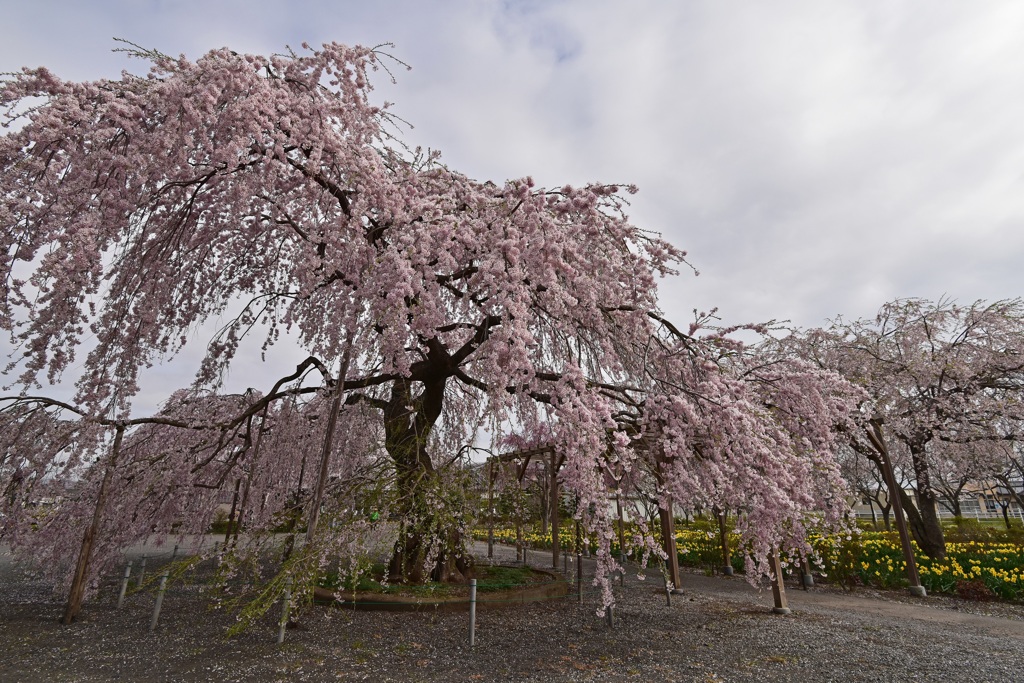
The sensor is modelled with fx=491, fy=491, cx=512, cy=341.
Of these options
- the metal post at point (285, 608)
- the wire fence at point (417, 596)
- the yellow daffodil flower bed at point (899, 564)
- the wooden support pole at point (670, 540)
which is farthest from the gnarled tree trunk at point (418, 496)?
the wooden support pole at point (670, 540)

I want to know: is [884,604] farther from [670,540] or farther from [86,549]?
[86,549]

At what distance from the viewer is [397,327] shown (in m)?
5.08

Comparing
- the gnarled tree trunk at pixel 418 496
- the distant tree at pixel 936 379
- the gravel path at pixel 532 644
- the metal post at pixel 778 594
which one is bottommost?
the gravel path at pixel 532 644

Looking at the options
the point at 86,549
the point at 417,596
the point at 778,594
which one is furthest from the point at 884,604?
the point at 86,549

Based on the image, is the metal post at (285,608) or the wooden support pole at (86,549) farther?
the wooden support pole at (86,549)

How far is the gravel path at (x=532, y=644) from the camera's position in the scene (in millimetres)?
5246

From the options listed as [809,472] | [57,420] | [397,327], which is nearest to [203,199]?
[397,327]

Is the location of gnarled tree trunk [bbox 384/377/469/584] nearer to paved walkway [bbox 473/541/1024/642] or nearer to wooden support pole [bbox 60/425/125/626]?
wooden support pole [bbox 60/425/125/626]

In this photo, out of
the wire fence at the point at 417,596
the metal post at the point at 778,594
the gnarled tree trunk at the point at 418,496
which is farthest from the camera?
the metal post at the point at 778,594

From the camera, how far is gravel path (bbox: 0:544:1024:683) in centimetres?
525

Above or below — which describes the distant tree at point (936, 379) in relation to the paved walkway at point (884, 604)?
above

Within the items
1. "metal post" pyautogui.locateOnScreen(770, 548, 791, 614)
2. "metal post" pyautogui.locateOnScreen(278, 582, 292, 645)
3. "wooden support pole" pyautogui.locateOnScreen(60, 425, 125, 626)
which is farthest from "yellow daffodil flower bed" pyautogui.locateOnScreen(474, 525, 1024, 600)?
"wooden support pole" pyautogui.locateOnScreen(60, 425, 125, 626)

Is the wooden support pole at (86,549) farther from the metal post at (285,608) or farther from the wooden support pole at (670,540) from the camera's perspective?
the wooden support pole at (670,540)

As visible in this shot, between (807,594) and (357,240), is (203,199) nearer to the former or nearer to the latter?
(357,240)
